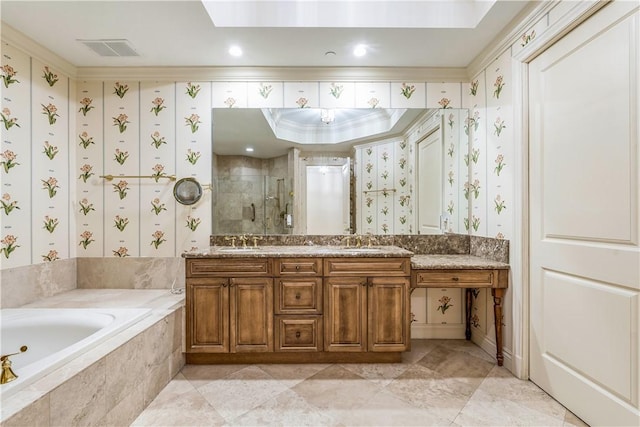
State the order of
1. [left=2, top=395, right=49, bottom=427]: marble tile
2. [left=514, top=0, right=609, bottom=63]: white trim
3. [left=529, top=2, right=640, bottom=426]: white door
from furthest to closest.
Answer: [left=514, top=0, right=609, bottom=63]: white trim → [left=529, top=2, right=640, bottom=426]: white door → [left=2, top=395, right=49, bottom=427]: marble tile

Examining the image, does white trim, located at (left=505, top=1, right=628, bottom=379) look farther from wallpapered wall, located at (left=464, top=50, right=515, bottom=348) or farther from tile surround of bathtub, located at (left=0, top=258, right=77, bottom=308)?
tile surround of bathtub, located at (left=0, top=258, right=77, bottom=308)

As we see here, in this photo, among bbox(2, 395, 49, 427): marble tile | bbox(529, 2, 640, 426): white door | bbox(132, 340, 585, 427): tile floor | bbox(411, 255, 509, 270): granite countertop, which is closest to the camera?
bbox(2, 395, 49, 427): marble tile

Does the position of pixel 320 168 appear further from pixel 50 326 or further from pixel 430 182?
pixel 50 326

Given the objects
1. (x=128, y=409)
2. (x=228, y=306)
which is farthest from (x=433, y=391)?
(x=128, y=409)

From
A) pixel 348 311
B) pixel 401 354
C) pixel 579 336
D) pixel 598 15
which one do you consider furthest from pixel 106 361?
pixel 598 15

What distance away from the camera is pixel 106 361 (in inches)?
57.1

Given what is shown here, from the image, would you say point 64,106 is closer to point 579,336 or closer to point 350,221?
point 350,221

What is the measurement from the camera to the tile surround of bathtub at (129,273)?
2691 mm

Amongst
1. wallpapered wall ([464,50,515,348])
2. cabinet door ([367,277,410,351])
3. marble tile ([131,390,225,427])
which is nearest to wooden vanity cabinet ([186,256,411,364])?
cabinet door ([367,277,410,351])

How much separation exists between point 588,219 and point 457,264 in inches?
31.3

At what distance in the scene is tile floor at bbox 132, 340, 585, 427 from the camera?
166cm

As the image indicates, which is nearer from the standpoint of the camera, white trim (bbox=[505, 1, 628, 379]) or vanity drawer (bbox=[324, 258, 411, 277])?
white trim (bbox=[505, 1, 628, 379])

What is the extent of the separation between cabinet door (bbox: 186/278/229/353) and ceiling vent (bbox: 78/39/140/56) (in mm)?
1803

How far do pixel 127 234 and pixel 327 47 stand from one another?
2.27 m
